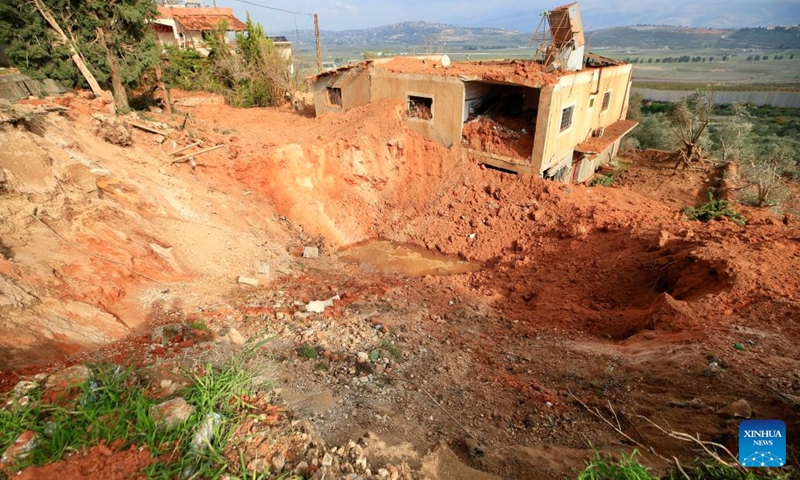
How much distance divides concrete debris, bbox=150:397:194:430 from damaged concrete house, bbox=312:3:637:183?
1193cm

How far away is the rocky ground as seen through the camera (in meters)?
4.32

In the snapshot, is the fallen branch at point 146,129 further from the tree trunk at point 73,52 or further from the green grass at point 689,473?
the green grass at point 689,473

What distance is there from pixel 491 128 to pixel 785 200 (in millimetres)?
13252

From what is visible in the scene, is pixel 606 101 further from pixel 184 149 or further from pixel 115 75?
pixel 115 75

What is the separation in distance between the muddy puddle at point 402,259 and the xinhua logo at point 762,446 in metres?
8.33

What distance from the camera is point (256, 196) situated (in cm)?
1266

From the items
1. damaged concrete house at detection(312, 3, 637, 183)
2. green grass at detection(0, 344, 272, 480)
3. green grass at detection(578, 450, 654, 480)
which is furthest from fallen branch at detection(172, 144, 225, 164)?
green grass at detection(578, 450, 654, 480)

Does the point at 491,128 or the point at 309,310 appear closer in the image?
the point at 309,310

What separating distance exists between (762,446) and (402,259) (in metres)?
9.71

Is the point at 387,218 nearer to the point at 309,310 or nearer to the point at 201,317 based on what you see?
the point at 309,310

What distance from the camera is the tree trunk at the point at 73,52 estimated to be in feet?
36.5

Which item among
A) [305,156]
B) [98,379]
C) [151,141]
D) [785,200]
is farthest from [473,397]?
[785,200]

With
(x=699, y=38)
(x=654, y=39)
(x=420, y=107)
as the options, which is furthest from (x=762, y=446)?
(x=699, y=38)

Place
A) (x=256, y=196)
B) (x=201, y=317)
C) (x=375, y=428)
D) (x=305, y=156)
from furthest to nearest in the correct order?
(x=305, y=156) < (x=256, y=196) < (x=201, y=317) < (x=375, y=428)
